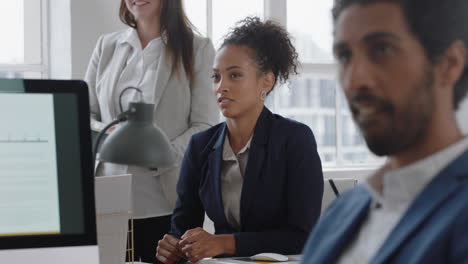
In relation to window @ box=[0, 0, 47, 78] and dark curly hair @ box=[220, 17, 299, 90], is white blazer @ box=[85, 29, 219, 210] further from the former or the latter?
window @ box=[0, 0, 47, 78]

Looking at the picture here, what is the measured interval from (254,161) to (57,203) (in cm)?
93

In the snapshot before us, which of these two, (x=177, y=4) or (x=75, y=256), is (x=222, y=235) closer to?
(x=75, y=256)

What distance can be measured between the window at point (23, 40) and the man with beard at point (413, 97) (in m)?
3.60

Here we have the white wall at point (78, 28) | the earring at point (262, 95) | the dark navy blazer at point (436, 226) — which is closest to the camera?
the dark navy blazer at point (436, 226)

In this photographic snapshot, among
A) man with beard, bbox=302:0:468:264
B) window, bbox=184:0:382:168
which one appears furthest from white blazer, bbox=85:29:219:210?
window, bbox=184:0:382:168

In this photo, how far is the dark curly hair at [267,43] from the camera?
231cm

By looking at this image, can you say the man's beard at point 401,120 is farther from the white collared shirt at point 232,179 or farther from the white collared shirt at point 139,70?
the white collared shirt at point 139,70

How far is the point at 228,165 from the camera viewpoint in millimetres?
2164

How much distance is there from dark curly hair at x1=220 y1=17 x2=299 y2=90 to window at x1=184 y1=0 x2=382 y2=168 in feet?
7.91

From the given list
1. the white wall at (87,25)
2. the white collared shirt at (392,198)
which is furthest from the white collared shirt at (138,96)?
the white collared shirt at (392,198)

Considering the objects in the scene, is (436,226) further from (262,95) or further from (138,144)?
(262,95)

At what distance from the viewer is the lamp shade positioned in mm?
1276

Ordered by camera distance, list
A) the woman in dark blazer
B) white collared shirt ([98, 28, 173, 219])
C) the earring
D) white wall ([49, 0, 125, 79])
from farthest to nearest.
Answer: white wall ([49, 0, 125, 79]), white collared shirt ([98, 28, 173, 219]), the earring, the woman in dark blazer

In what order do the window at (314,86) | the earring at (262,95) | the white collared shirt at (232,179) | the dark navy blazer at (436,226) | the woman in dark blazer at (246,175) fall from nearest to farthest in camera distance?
the dark navy blazer at (436,226) < the woman in dark blazer at (246,175) < the white collared shirt at (232,179) < the earring at (262,95) < the window at (314,86)
